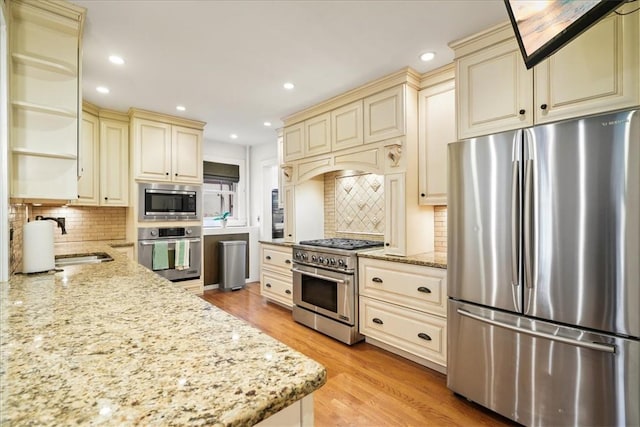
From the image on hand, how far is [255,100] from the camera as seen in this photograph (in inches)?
132

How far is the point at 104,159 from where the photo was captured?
146 inches

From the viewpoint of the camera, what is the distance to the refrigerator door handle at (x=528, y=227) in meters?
1.66

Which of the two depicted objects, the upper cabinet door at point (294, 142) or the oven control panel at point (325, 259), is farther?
the upper cabinet door at point (294, 142)

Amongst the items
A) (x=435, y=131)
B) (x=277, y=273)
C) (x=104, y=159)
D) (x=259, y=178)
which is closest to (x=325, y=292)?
(x=277, y=273)

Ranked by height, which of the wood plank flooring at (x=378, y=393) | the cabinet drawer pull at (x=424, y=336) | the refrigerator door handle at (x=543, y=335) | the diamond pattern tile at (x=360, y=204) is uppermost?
the diamond pattern tile at (x=360, y=204)

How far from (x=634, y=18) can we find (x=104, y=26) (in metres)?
3.06

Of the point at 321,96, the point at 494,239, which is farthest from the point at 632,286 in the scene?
the point at 321,96

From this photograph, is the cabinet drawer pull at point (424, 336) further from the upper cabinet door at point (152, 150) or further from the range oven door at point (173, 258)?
the upper cabinet door at point (152, 150)

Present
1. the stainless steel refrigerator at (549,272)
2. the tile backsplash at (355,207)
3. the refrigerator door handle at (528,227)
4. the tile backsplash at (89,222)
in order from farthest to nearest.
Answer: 1. the tile backsplash at (89,222)
2. the tile backsplash at (355,207)
3. the refrigerator door handle at (528,227)
4. the stainless steel refrigerator at (549,272)

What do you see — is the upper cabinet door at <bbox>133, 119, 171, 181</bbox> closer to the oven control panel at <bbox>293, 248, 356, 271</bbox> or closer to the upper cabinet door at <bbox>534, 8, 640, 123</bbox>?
the oven control panel at <bbox>293, 248, 356, 271</bbox>

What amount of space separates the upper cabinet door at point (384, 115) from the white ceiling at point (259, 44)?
0.64 feet

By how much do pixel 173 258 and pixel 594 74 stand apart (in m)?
4.37

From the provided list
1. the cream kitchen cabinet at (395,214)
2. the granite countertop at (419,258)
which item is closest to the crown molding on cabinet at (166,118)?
the cream kitchen cabinet at (395,214)

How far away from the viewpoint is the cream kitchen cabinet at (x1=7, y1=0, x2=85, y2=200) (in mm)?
1593
